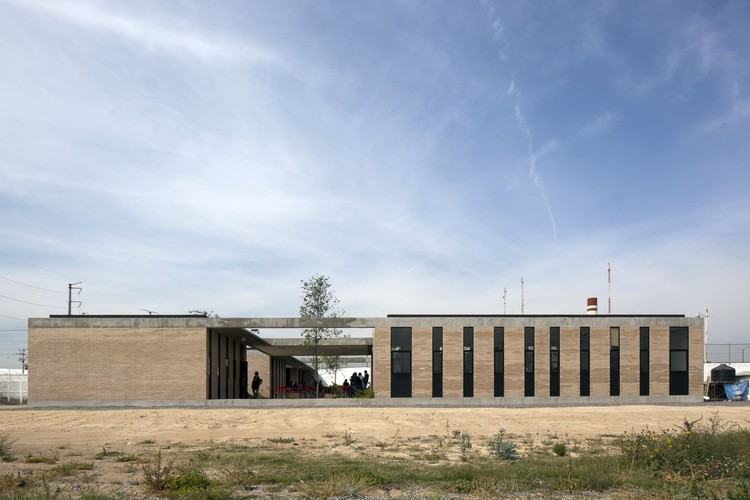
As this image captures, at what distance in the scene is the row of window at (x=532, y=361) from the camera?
40.4 meters

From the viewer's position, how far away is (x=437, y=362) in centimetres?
4050

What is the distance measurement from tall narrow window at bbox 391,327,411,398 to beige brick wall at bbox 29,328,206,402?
10.9 metres

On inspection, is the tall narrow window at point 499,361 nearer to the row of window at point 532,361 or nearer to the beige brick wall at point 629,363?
the row of window at point 532,361

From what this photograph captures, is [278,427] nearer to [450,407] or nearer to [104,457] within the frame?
[104,457]

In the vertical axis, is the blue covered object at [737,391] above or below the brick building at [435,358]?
below

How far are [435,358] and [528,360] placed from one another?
5595mm

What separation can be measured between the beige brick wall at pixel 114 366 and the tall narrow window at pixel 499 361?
55.7ft

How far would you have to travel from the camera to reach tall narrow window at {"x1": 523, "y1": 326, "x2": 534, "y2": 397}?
Result: 40.7m

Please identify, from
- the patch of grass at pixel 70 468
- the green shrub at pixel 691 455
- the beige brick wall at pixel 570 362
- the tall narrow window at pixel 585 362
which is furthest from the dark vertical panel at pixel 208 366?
the green shrub at pixel 691 455

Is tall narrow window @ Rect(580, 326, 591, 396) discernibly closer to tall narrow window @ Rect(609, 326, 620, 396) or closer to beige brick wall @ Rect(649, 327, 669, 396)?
tall narrow window @ Rect(609, 326, 620, 396)

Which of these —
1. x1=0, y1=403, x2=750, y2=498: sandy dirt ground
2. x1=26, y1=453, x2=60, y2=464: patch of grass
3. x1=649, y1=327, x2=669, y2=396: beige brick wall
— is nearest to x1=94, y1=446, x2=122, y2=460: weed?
x1=0, y1=403, x2=750, y2=498: sandy dirt ground

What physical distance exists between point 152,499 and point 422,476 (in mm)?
4852

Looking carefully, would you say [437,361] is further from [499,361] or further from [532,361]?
[532,361]

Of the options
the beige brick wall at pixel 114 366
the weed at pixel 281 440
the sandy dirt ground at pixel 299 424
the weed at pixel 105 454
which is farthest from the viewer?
the beige brick wall at pixel 114 366
